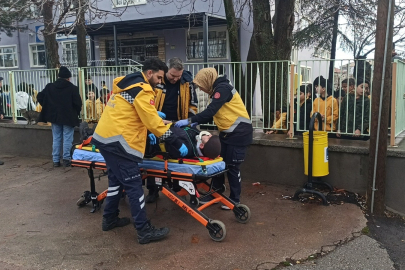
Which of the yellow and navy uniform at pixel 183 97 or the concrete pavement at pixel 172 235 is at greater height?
the yellow and navy uniform at pixel 183 97

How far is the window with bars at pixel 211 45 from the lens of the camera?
48.9 feet

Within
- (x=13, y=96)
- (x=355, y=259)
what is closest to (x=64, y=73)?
(x=13, y=96)

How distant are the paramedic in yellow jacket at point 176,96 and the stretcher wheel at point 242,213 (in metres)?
1.37

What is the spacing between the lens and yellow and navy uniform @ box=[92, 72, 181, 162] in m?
3.72

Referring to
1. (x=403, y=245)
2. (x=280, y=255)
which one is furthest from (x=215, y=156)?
(x=403, y=245)

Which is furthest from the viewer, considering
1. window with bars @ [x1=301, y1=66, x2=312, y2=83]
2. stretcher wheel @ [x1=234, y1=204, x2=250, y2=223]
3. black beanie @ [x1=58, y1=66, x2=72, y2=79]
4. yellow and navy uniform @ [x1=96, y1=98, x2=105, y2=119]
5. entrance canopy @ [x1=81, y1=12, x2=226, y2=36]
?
entrance canopy @ [x1=81, y1=12, x2=226, y2=36]

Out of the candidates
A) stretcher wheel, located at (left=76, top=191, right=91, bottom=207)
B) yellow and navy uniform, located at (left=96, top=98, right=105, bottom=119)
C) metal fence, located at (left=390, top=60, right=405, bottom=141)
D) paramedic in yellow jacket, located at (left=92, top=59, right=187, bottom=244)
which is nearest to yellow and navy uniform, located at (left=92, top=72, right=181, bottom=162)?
paramedic in yellow jacket, located at (left=92, top=59, right=187, bottom=244)

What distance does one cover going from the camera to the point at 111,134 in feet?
12.5

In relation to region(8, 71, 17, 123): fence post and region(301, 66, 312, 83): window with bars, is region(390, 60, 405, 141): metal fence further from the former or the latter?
region(8, 71, 17, 123): fence post

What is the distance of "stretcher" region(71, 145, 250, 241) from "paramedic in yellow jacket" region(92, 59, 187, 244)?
0.74ft

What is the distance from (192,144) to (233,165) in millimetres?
707

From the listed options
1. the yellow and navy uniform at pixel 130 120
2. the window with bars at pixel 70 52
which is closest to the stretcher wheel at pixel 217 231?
the yellow and navy uniform at pixel 130 120

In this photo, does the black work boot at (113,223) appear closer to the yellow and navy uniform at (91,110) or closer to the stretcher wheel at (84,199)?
the stretcher wheel at (84,199)

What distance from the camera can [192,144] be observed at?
163 inches
